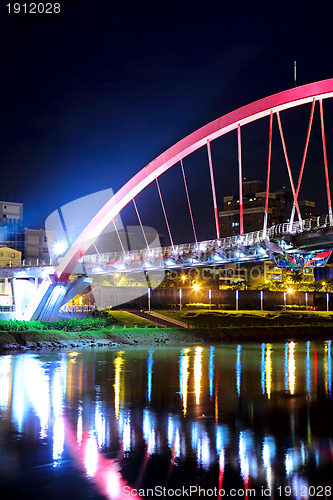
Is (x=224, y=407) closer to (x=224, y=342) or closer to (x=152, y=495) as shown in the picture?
(x=152, y=495)

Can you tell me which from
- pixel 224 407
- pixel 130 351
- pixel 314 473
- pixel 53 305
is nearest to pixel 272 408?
pixel 224 407

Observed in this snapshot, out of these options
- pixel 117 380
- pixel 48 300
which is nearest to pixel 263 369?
pixel 117 380

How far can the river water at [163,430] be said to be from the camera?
12.2 meters

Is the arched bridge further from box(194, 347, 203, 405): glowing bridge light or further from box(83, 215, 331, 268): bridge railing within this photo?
box(194, 347, 203, 405): glowing bridge light

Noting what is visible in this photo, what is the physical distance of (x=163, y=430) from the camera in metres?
16.8

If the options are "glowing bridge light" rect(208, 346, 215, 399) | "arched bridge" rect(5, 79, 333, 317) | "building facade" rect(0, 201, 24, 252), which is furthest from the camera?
"building facade" rect(0, 201, 24, 252)

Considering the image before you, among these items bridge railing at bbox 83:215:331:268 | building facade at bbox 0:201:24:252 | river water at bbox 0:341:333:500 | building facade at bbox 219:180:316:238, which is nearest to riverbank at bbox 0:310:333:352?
bridge railing at bbox 83:215:331:268

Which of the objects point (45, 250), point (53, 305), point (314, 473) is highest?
point (45, 250)

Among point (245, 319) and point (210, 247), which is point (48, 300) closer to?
point (210, 247)

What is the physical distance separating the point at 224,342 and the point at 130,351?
34.2 ft

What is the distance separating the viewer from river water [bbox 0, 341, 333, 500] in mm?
12227

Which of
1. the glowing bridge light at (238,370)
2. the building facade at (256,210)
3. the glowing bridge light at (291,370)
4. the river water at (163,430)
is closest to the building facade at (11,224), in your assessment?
the building facade at (256,210)

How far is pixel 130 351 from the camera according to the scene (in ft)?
124

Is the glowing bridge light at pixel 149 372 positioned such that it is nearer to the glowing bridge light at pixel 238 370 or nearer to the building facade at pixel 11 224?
the glowing bridge light at pixel 238 370
